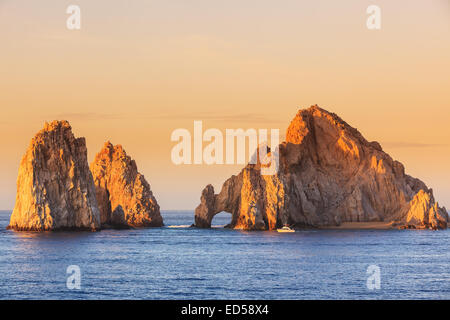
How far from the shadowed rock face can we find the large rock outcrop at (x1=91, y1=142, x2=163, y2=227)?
12.1 m

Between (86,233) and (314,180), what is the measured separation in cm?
5430

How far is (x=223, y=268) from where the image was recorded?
72.8 metres

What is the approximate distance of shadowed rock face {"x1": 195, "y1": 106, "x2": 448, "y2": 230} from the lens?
146375 millimetres

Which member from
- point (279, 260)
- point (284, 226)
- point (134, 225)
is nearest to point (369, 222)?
point (284, 226)

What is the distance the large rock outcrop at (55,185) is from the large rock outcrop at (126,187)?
32.2 meters

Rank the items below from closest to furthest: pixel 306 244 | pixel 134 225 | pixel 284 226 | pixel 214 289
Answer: pixel 214 289 < pixel 306 244 < pixel 284 226 < pixel 134 225

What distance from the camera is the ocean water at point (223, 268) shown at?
56.2 m

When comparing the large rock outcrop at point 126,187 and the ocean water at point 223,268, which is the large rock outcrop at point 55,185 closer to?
the ocean water at point 223,268

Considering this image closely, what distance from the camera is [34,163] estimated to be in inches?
4943

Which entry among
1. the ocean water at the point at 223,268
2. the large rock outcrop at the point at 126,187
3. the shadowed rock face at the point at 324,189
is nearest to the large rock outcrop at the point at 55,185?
the ocean water at the point at 223,268

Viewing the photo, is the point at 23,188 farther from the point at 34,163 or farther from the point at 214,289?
the point at 214,289

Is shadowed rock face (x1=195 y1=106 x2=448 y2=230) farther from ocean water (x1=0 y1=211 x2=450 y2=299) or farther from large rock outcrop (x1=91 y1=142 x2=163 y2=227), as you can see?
ocean water (x1=0 y1=211 x2=450 y2=299)

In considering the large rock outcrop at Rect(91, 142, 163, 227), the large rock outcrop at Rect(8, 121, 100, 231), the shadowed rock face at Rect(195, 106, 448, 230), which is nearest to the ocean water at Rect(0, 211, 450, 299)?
the large rock outcrop at Rect(8, 121, 100, 231)
